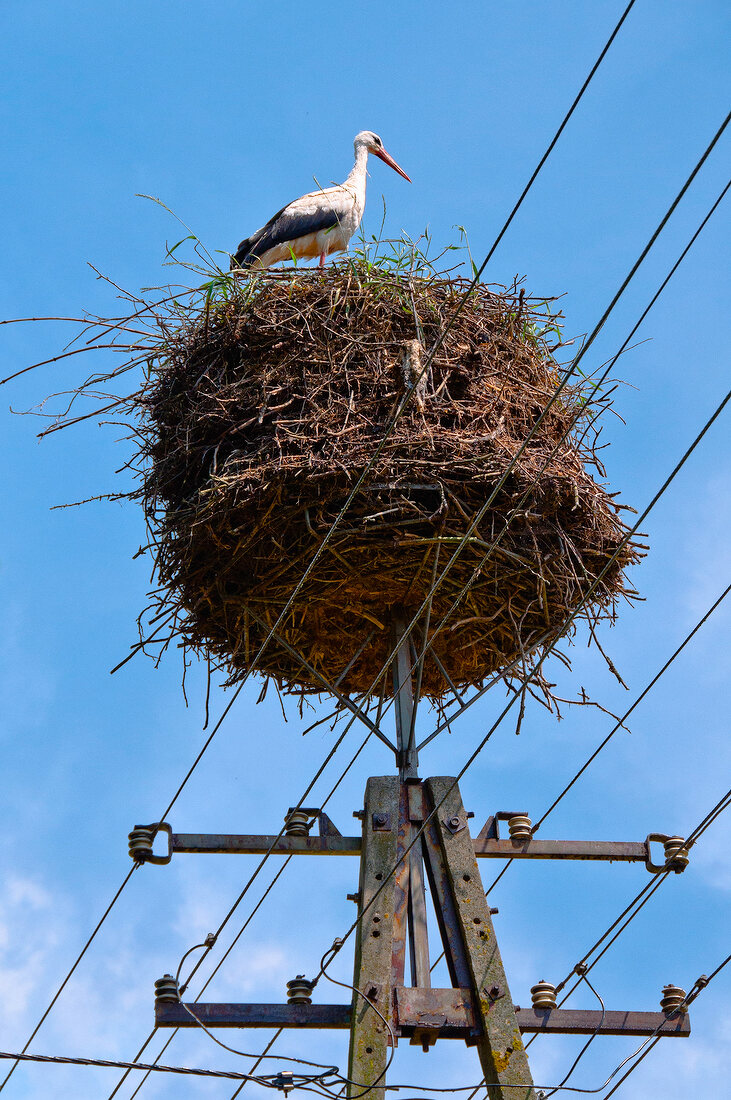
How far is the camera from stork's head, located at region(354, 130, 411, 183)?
34.9 ft

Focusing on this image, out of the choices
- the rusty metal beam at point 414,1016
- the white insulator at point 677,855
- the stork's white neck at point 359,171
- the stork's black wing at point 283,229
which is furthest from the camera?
the stork's white neck at point 359,171

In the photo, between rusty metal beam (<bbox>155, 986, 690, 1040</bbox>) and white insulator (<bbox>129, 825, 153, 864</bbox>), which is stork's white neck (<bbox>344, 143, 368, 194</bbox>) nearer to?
white insulator (<bbox>129, 825, 153, 864</bbox>)

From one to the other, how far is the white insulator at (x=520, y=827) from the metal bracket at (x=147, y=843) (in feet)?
3.96

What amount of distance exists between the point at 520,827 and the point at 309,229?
16.1 ft

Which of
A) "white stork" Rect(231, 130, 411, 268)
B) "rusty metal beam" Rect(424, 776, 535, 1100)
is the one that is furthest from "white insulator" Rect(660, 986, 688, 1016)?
"white stork" Rect(231, 130, 411, 268)

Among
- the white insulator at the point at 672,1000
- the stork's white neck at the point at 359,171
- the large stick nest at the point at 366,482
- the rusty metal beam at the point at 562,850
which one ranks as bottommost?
the white insulator at the point at 672,1000

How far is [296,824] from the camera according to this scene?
5375 mm

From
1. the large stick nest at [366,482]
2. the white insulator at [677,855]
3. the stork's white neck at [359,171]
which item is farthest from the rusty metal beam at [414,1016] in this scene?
the stork's white neck at [359,171]

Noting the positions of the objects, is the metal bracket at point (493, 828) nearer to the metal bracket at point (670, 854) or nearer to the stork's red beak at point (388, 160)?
the metal bracket at point (670, 854)

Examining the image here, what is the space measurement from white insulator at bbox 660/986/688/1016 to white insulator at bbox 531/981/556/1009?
1.27 feet

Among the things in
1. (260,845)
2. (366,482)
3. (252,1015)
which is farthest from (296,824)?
(366,482)

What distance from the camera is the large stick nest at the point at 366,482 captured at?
5707 millimetres

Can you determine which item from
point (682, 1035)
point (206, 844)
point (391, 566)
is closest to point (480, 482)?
point (391, 566)

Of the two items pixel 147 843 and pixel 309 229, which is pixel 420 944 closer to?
pixel 147 843
